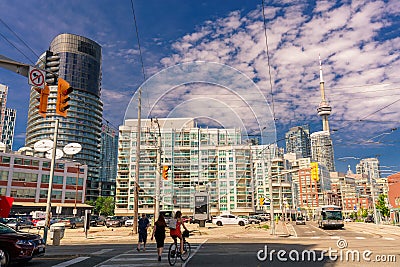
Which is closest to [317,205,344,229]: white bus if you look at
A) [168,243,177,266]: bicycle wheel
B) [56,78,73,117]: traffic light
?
[168,243,177,266]: bicycle wheel

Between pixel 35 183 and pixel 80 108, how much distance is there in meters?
70.9

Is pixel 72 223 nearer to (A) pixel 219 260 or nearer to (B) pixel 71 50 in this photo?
(A) pixel 219 260

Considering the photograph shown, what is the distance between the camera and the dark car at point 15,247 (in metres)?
11.2

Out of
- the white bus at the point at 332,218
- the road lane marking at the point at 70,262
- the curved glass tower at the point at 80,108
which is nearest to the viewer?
the road lane marking at the point at 70,262

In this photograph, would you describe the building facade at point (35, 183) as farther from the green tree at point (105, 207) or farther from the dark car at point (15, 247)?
the dark car at point (15, 247)

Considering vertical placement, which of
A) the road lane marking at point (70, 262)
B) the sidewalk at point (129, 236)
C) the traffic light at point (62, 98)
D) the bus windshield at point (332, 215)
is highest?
the traffic light at point (62, 98)

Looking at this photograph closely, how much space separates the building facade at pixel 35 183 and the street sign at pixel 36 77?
68.5 m

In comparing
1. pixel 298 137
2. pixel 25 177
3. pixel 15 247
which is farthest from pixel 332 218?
pixel 25 177

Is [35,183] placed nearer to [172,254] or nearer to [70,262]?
[70,262]

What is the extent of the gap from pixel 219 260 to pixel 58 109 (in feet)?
28.5

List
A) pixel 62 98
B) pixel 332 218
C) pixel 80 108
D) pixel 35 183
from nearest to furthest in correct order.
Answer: pixel 62 98 < pixel 332 218 < pixel 35 183 < pixel 80 108

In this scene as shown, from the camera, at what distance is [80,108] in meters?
143

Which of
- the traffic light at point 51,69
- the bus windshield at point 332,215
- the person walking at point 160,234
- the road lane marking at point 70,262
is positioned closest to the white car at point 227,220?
the bus windshield at point 332,215

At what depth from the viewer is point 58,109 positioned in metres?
13.7
